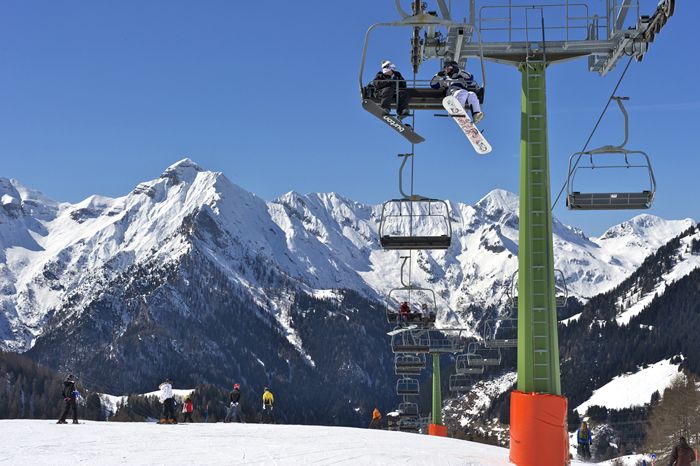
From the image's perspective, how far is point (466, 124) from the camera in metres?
15.5

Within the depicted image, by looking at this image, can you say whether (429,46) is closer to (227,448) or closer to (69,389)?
(227,448)

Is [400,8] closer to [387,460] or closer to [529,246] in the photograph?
[529,246]

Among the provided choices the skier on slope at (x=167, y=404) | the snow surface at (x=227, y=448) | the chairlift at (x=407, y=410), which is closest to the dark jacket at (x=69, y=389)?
the snow surface at (x=227, y=448)

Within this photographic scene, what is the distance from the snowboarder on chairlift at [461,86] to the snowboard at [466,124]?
13cm

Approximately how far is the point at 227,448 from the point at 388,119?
26.0ft

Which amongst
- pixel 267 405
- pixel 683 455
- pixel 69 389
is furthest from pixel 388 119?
pixel 267 405

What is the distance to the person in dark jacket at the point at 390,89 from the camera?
1552 cm

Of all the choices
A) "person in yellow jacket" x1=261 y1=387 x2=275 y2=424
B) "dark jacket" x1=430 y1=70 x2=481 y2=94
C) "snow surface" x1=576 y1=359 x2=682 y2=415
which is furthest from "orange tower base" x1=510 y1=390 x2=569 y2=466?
"snow surface" x1=576 y1=359 x2=682 y2=415

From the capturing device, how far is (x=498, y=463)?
17500mm

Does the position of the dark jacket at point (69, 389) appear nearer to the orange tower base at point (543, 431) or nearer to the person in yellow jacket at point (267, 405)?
the person in yellow jacket at point (267, 405)

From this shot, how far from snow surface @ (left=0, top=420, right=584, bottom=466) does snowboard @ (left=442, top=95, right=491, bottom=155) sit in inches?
225

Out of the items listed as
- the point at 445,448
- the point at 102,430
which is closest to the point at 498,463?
the point at 445,448

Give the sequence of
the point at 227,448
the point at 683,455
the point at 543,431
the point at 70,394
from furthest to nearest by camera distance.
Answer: the point at 70,394 → the point at 683,455 → the point at 227,448 → the point at 543,431

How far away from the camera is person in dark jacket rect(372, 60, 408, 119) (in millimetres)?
15516
